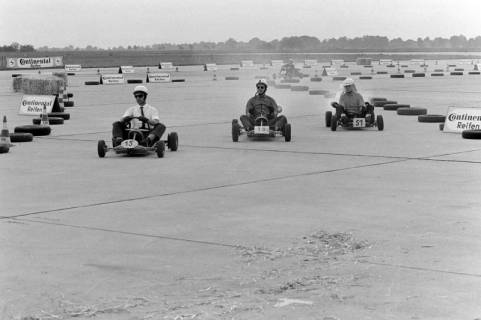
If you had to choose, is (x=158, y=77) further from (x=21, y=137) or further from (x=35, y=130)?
(x=21, y=137)

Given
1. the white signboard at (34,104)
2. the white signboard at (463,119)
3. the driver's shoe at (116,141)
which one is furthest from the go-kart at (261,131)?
the white signboard at (34,104)

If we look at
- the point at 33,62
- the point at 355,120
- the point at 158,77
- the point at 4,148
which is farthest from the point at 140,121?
the point at 33,62

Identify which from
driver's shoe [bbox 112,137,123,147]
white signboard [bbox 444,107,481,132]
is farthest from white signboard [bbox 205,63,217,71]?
driver's shoe [bbox 112,137,123,147]

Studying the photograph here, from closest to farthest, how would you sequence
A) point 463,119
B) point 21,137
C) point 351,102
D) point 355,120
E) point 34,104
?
point 21,137
point 463,119
point 355,120
point 351,102
point 34,104

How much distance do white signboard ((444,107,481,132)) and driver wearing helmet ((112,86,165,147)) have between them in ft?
23.4

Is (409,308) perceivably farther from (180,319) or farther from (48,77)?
(48,77)

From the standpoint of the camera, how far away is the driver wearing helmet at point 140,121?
17250 mm

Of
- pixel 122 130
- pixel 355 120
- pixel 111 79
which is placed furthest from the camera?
pixel 111 79

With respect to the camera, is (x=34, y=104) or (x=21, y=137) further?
(x=34, y=104)

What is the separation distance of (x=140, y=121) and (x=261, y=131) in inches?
112

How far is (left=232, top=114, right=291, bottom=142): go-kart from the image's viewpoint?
19.8 metres

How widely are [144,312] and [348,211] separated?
4.80 metres

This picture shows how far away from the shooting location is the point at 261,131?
1972cm

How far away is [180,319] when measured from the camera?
670cm
